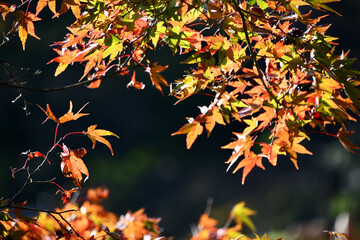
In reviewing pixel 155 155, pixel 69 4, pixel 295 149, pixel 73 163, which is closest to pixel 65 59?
pixel 69 4

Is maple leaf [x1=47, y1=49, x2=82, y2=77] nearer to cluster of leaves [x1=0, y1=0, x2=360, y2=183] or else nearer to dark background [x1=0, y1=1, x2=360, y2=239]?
cluster of leaves [x1=0, y1=0, x2=360, y2=183]

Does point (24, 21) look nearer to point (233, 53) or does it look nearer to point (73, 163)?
point (73, 163)

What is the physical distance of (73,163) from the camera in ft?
4.22

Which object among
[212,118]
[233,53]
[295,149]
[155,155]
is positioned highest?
[233,53]

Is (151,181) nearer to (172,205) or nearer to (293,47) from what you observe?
(172,205)

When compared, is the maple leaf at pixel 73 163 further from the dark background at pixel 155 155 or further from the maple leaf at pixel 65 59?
the dark background at pixel 155 155

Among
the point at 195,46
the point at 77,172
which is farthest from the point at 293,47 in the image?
the point at 77,172

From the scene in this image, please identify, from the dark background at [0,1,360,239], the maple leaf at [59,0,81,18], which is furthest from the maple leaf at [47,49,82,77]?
the dark background at [0,1,360,239]

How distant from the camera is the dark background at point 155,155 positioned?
6.77 meters

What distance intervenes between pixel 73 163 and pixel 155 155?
21.6 feet

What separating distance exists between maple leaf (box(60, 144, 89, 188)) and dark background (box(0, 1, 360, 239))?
5.27m

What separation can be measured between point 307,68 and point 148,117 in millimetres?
6874

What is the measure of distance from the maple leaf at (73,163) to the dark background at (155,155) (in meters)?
5.27

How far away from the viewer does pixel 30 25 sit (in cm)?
135
